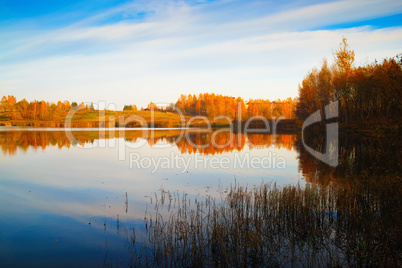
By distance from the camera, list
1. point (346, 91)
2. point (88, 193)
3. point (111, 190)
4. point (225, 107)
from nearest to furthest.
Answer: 1. point (88, 193)
2. point (111, 190)
3. point (346, 91)
4. point (225, 107)

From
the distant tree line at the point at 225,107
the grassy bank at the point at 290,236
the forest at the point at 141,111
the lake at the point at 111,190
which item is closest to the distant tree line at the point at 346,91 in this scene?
the lake at the point at 111,190

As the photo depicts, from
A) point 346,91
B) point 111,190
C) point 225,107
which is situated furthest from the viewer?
point 225,107

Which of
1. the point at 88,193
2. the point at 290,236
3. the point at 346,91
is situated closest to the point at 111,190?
the point at 88,193

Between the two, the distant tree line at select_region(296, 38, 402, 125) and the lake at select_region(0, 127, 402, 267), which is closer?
the lake at select_region(0, 127, 402, 267)

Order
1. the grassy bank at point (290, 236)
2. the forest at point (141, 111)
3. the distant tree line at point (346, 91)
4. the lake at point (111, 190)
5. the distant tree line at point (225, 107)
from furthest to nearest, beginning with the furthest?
1. the distant tree line at point (225, 107)
2. the forest at point (141, 111)
3. the distant tree line at point (346, 91)
4. the lake at point (111, 190)
5. the grassy bank at point (290, 236)

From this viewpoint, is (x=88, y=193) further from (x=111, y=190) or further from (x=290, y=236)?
(x=290, y=236)

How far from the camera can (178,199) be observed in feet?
38.4

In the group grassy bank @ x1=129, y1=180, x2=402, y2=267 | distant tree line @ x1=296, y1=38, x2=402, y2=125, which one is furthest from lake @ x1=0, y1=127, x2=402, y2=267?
distant tree line @ x1=296, y1=38, x2=402, y2=125

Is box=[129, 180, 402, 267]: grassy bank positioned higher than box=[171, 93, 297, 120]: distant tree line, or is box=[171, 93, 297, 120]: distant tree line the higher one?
box=[171, 93, 297, 120]: distant tree line

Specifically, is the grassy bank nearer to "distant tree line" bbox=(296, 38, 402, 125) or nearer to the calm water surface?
the calm water surface

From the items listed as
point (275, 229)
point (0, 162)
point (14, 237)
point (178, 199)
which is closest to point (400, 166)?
point (275, 229)

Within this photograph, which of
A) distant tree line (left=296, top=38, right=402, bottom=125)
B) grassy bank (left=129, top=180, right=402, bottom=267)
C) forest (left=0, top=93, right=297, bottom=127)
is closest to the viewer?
grassy bank (left=129, top=180, right=402, bottom=267)

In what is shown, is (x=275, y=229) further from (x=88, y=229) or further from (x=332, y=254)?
(x=88, y=229)

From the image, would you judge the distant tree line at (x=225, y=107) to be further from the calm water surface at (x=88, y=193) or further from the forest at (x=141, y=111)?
the calm water surface at (x=88, y=193)
